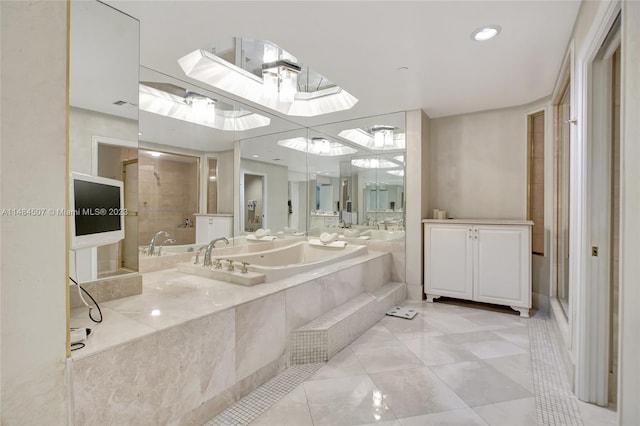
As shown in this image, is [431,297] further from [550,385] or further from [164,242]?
[164,242]

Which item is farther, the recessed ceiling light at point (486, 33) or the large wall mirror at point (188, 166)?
the large wall mirror at point (188, 166)

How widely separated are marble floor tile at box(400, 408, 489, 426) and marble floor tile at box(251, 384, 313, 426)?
1.69ft

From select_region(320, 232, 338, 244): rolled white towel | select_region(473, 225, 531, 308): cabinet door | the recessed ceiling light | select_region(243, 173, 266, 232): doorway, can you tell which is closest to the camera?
the recessed ceiling light

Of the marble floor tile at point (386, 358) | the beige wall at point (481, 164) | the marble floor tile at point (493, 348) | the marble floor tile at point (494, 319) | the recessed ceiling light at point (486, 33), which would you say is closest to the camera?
the recessed ceiling light at point (486, 33)

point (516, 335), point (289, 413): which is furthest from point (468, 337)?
point (289, 413)

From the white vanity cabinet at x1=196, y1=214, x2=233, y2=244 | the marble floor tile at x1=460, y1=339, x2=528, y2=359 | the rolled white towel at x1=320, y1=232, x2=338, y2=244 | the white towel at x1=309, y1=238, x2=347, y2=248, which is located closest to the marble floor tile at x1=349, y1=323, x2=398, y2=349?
the marble floor tile at x1=460, y1=339, x2=528, y2=359

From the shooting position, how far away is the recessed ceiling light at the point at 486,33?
6.56ft

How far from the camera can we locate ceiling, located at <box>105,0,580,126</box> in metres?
1.79

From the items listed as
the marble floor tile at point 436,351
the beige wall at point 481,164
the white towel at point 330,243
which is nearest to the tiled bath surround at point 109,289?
the marble floor tile at point 436,351

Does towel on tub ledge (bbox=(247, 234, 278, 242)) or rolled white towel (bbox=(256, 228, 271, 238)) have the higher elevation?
rolled white towel (bbox=(256, 228, 271, 238))

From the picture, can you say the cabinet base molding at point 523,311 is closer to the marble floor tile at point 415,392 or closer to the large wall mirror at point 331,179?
the large wall mirror at point 331,179

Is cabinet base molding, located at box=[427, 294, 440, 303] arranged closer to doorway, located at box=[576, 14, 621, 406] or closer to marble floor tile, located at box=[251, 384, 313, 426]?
doorway, located at box=[576, 14, 621, 406]

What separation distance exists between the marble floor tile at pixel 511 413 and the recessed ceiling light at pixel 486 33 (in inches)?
90.5

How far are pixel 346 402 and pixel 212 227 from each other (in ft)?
6.25
